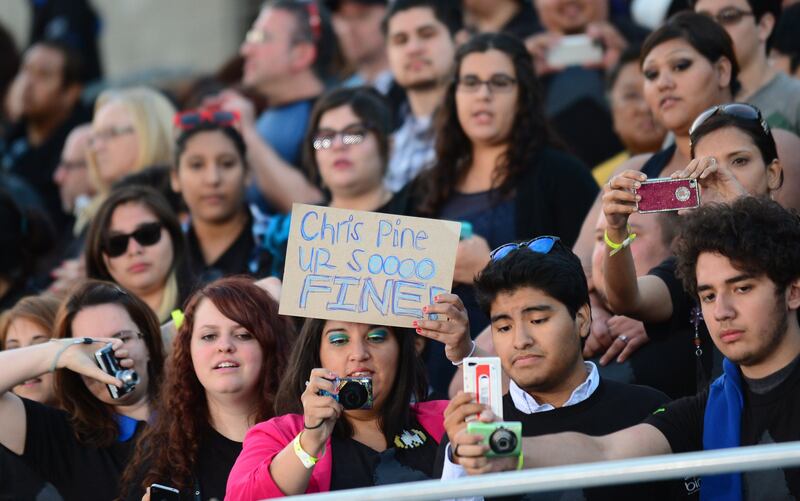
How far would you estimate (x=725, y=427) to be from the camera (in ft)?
15.3

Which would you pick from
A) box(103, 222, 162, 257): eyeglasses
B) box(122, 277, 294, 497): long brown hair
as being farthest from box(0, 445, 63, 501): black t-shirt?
box(103, 222, 162, 257): eyeglasses

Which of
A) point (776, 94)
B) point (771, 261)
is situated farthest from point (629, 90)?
point (771, 261)

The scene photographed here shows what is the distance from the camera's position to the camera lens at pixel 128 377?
5.87 m

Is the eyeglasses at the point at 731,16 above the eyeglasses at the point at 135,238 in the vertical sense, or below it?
above

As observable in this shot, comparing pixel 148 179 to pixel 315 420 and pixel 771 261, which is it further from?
pixel 771 261

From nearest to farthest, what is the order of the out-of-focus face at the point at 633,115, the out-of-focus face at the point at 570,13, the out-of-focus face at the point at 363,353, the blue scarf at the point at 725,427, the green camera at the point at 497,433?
the green camera at the point at 497,433, the blue scarf at the point at 725,427, the out-of-focus face at the point at 363,353, the out-of-focus face at the point at 633,115, the out-of-focus face at the point at 570,13

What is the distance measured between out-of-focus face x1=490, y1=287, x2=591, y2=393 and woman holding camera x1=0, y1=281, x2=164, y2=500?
170 cm

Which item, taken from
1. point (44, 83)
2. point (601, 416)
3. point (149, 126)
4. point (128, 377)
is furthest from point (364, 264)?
point (44, 83)

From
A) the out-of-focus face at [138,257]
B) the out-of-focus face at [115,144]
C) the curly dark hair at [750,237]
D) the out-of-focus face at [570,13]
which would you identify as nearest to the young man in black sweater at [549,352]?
the curly dark hair at [750,237]

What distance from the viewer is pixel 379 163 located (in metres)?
7.60

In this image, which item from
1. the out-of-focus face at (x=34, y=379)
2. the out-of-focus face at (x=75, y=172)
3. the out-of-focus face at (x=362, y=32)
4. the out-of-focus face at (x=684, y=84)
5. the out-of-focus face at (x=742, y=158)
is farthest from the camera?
the out-of-focus face at (x=75, y=172)

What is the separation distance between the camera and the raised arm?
5906 mm

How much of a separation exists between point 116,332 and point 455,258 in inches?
62.4

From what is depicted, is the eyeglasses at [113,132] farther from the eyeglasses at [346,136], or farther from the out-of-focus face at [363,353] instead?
the out-of-focus face at [363,353]
